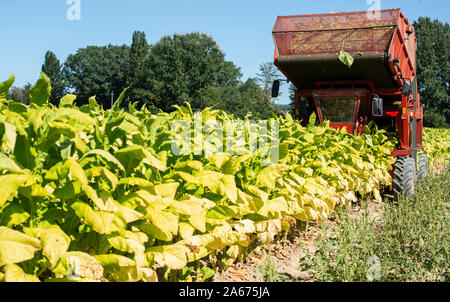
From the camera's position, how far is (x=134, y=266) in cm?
238

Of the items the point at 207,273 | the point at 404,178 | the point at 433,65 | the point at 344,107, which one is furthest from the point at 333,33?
the point at 433,65

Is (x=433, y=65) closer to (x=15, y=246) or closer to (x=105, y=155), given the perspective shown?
(x=105, y=155)

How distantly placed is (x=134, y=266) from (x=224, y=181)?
0.87 m

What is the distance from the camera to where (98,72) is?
90.8 metres

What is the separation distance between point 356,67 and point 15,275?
632 centimetres

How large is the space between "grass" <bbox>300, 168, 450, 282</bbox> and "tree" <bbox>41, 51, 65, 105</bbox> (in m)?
93.3

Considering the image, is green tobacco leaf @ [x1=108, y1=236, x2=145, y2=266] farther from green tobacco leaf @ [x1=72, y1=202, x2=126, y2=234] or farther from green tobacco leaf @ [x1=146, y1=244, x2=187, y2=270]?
green tobacco leaf @ [x1=146, y1=244, x2=187, y2=270]

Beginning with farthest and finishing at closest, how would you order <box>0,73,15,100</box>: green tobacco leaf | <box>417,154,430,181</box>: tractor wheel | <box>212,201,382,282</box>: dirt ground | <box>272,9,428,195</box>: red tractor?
<box>417,154,430,181</box>: tractor wheel → <box>272,9,428,195</box>: red tractor → <box>212,201,382,282</box>: dirt ground → <box>0,73,15,100</box>: green tobacco leaf

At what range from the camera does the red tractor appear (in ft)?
22.7

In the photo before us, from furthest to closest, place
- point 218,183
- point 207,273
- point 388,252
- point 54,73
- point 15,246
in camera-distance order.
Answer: point 54,73 < point 388,252 < point 207,273 < point 218,183 < point 15,246

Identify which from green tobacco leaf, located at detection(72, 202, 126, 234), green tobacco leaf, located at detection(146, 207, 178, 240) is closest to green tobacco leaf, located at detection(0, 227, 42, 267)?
green tobacco leaf, located at detection(72, 202, 126, 234)

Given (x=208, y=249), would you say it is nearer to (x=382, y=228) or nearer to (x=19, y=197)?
(x=19, y=197)
